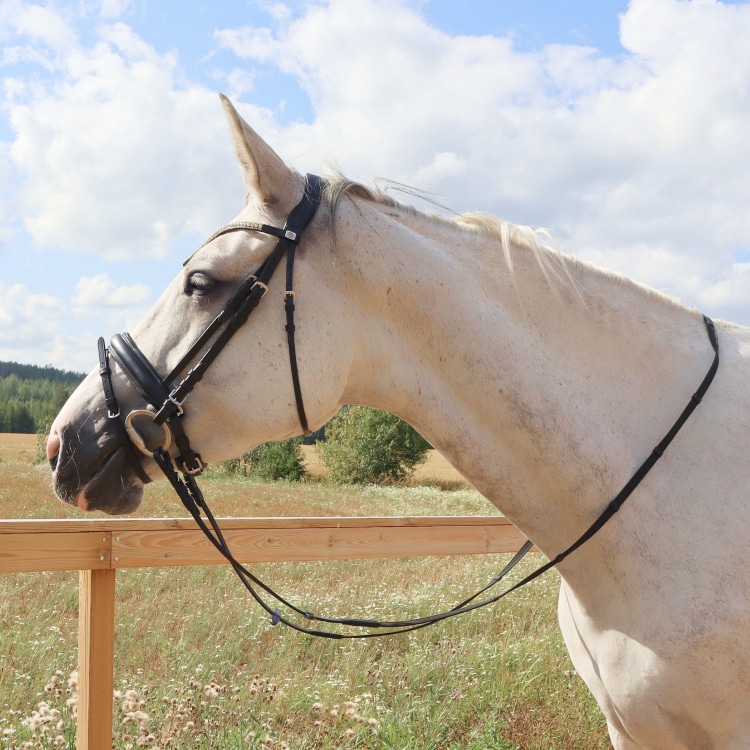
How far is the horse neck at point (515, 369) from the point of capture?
6.11ft

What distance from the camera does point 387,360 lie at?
1921 millimetres

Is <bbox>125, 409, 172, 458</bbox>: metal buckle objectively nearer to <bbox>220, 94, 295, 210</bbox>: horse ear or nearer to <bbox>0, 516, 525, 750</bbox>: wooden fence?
<bbox>220, 94, 295, 210</bbox>: horse ear

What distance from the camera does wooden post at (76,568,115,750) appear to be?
2689 mm

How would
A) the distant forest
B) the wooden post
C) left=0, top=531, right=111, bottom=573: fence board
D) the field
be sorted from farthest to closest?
the distant forest < the field < the wooden post < left=0, top=531, right=111, bottom=573: fence board

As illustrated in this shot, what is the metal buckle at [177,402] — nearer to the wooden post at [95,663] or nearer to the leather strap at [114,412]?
the leather strap at [114,412]

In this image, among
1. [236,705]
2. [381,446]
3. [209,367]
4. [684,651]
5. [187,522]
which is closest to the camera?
[684,651]

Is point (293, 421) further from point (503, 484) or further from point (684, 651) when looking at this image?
point (684, 651)

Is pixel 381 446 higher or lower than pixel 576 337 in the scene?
lower

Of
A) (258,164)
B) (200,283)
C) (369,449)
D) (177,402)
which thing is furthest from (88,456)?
(369,449)

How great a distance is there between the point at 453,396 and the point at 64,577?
6968 mm

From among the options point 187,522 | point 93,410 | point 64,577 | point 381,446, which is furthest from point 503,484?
point 381,446

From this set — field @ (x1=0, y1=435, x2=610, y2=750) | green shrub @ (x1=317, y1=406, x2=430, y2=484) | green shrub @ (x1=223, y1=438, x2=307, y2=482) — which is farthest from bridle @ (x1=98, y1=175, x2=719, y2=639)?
green shrub @ (x1=317, y1=406, x2=430, y2=484)

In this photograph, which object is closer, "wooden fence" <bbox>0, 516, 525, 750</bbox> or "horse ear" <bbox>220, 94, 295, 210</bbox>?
"horse ear" <bbox>220, 94, 295, 210</bbox>

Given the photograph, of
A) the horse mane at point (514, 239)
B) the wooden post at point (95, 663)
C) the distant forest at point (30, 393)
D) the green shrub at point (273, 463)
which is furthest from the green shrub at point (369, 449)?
the horse mane at point (514, 239)
